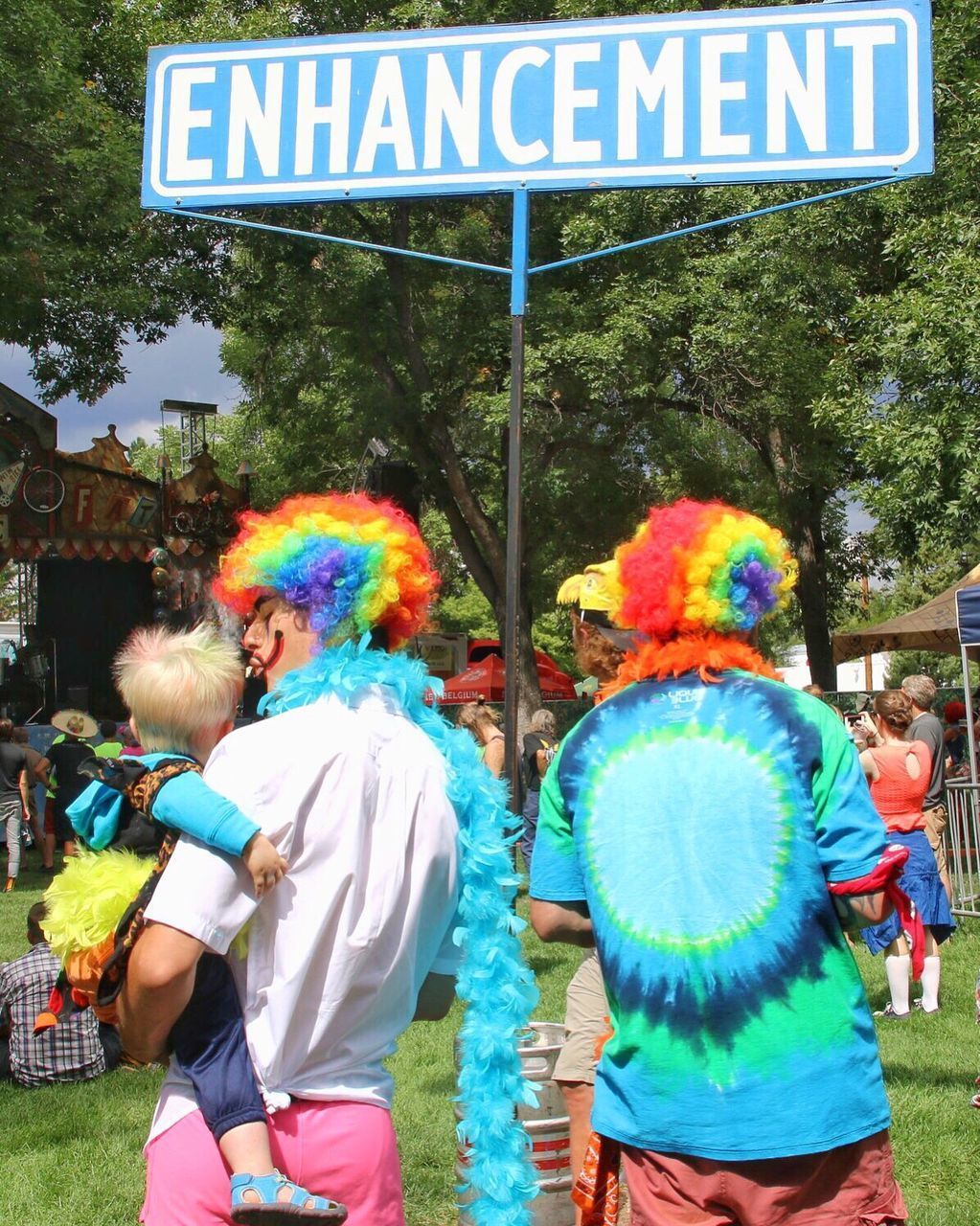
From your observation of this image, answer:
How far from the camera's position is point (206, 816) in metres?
1.83

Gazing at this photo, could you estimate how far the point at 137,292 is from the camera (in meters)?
17.2

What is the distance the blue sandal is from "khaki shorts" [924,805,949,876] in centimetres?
749

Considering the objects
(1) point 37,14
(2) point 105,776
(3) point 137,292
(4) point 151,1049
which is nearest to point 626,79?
(2) point 105,776

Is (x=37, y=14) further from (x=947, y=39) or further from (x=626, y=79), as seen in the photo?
(x=626, y=79)

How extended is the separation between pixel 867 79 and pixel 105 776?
3379 mm

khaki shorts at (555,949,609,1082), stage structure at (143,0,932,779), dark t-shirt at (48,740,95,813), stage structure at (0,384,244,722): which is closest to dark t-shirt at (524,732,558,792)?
dark t-shirt at (48,740,95,813)

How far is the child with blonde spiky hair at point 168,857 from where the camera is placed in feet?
5.97

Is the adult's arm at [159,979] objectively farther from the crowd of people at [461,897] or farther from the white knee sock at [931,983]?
the white knee sock at [931,983]

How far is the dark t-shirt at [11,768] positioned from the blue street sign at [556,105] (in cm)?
966

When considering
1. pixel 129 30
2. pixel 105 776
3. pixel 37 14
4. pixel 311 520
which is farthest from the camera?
pixel 129 30

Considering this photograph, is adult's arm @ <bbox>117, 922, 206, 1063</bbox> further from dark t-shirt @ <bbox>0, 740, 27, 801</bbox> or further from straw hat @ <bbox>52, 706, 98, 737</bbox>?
straw hat @ <bbox>52, 706, 98, 737</bbox>

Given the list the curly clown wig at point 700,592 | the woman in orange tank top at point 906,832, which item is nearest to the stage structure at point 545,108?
the curly clown wig at point 700,592

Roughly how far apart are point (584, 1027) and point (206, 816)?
2.18 meters

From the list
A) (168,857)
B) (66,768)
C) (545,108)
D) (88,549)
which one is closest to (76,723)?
(66,768)
